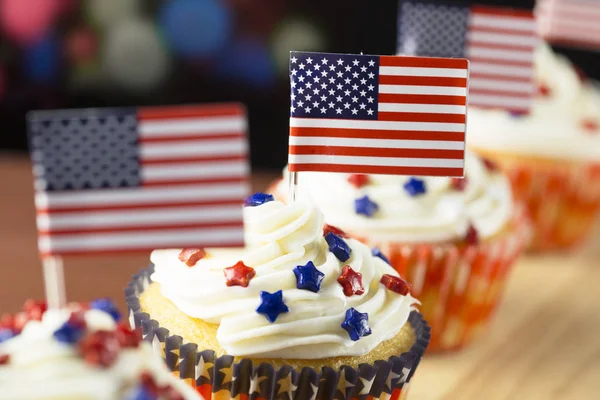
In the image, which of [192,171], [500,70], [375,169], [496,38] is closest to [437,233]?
[375,169]

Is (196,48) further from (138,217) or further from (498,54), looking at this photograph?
(138,217)

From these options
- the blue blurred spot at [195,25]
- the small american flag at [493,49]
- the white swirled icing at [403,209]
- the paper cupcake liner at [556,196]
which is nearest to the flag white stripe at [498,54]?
the small american flag at [493,49]

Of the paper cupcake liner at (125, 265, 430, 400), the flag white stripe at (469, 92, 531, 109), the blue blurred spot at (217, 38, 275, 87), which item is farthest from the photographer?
the blue blurred spot at (217, 38, 275, 87)

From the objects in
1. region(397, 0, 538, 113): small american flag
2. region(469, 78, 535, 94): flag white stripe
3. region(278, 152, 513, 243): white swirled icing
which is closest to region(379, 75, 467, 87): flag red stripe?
region(278, 152, 513, 243): white swirled icing

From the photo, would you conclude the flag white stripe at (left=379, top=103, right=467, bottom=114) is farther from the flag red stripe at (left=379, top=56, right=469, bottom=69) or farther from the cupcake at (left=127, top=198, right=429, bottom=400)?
the cupcake at (left=127, top=198, right=429, bottom=400)

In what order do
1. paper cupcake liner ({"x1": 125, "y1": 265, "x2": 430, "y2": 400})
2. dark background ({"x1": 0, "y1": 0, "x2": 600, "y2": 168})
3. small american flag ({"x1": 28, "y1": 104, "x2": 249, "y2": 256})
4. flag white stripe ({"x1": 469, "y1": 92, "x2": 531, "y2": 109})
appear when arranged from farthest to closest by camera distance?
dark background ({"x1": 0, "y1": 0, "x2": 600, "y2": 168}) < flag white stripe ({"x1": 469, "y1": 92, "x2": 531, "y2": 109}) < paper cupcake liner ({"x1": 125, "y1": 265, "x2": 430, "y2": 400}) < small american flag ({"x1": 28, "y1": 104, "x2": 249, "y2": 256})

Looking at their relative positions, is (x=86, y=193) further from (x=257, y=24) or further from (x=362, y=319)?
(x=257, y=24)

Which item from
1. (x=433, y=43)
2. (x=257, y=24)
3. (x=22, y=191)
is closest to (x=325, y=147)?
(x=433, y=43)
